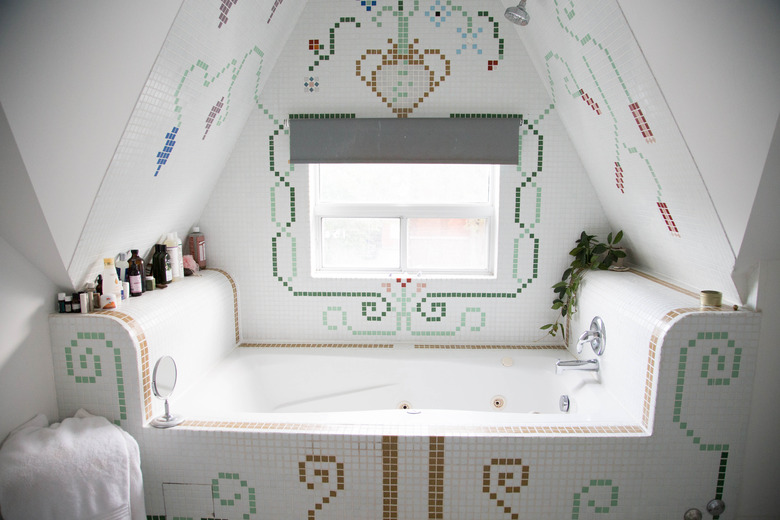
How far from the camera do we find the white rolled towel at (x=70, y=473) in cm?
155

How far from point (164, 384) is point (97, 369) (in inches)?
9.5

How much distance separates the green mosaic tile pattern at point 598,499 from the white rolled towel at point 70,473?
1579mm

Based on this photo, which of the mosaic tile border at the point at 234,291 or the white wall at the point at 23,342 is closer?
the white wall at the point at 23,342

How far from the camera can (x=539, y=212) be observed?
265 centimetres

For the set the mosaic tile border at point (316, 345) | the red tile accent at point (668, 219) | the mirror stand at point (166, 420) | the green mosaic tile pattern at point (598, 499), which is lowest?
the green mosaic tile pattern at point (598, 499)

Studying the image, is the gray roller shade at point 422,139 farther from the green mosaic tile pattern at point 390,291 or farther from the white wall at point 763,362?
the white wall at point 763,362

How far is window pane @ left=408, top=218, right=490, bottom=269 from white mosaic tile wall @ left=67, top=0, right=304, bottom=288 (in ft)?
3.64

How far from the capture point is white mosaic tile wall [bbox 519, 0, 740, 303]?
1708 mm

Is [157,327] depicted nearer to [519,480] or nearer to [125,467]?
[125,467]

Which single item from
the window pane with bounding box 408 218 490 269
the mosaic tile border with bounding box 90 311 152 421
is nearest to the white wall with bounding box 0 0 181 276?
the mosaic tile border with bounding box 90 311 152 421

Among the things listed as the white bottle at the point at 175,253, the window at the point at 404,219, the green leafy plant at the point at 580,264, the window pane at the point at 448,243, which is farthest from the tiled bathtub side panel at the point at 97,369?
the green leafy plant at the point at 580,264

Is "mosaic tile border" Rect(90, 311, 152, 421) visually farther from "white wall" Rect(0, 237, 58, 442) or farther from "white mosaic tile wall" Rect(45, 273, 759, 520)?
"white wall" Rect(0, 237, 58, 442)

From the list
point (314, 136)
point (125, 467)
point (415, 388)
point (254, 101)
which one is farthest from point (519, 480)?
point (254, 101)

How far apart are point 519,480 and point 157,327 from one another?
4.93 feet
